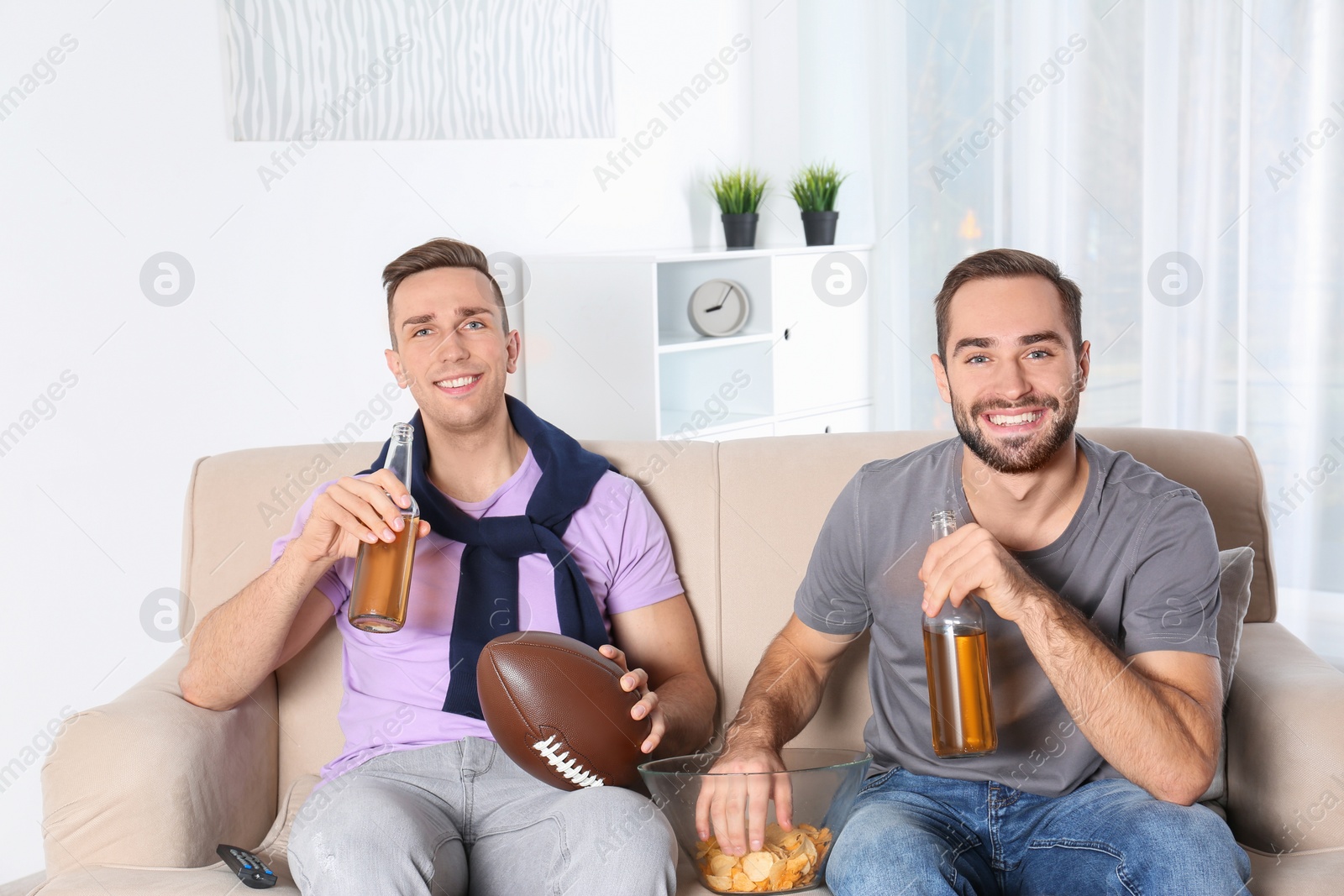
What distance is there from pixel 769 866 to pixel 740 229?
266 centimetres

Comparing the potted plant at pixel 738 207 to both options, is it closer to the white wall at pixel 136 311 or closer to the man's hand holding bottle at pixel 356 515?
the white wall at pixel 136 311

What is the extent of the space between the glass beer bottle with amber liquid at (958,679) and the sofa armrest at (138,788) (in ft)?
3.09

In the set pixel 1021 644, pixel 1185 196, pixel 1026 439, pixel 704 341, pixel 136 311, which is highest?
pixel 1185 196

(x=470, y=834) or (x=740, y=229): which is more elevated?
(x=740, y=229)

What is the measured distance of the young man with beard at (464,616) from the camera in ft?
4.76

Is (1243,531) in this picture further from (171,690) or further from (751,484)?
(171,690)

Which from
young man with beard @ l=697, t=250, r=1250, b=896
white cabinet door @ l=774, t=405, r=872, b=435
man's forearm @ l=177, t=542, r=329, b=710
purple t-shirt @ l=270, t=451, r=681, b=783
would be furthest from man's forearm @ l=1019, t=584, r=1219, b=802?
white cabinet door @ l=774, t=405, r=872, b=435

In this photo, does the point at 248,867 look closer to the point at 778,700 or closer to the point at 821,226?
the point at 778,700

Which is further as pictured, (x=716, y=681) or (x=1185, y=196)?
(x=1185, y=196)

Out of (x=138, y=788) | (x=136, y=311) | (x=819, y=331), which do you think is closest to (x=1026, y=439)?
(x=138, y=788)

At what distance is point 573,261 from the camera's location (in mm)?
3301

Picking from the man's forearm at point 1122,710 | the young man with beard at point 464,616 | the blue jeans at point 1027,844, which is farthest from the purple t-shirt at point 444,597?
the man's forearm at point 1122,710

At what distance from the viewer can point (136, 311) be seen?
252 cm

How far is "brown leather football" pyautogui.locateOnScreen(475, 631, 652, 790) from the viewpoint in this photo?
1488 mm
